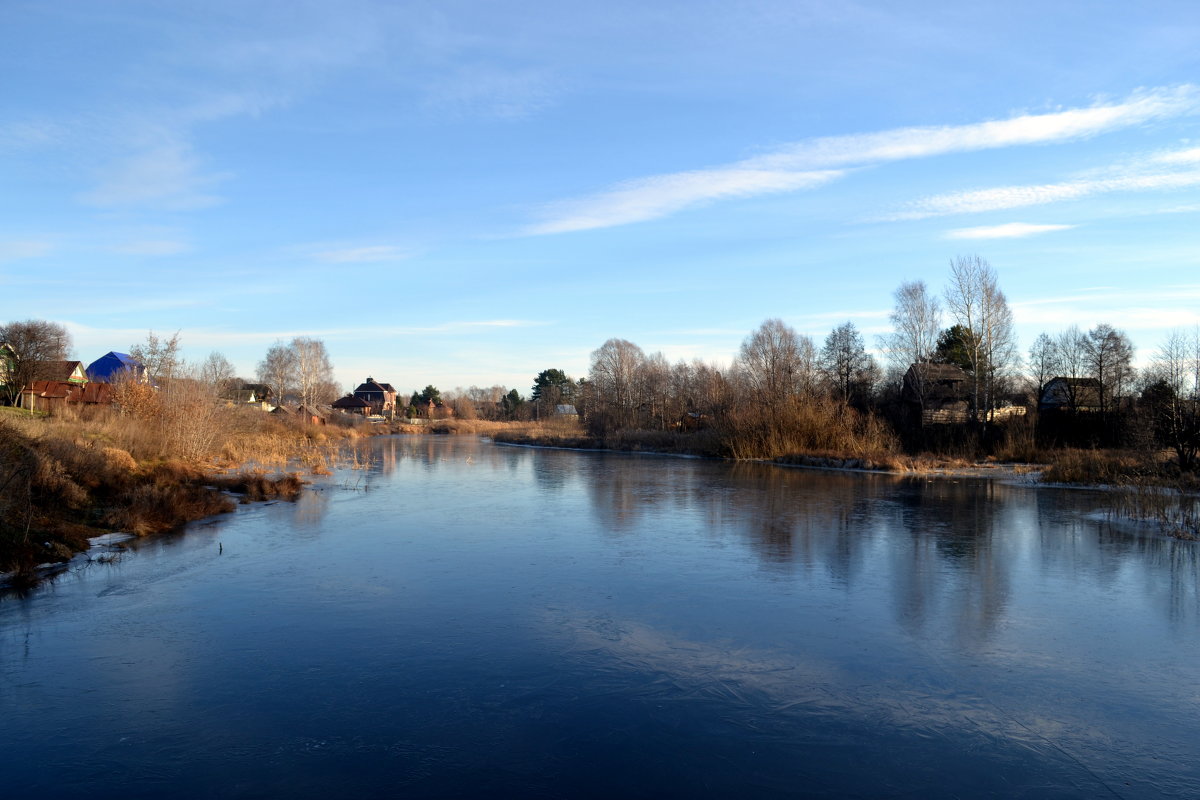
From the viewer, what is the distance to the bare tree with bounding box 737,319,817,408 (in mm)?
38094

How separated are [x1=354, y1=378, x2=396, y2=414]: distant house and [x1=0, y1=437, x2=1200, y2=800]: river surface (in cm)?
8922

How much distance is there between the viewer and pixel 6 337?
44.2 meters

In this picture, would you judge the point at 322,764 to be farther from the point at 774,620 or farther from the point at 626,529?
the point at 626,529

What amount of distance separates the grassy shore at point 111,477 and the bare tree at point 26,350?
2151cm

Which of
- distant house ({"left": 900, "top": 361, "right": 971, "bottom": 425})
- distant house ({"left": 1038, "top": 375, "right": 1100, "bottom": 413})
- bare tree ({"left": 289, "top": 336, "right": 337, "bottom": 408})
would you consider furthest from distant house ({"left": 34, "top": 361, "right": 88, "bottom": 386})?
distant house ({"left": 1038, "top": 375, "right": 1100, "bottom": 413})

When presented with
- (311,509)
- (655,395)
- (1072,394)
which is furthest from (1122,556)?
(655,395)

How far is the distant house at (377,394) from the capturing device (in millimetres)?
98812

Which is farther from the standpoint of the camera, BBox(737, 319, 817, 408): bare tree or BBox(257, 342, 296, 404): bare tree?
BBox(257, 342, 296, 404): bare tree

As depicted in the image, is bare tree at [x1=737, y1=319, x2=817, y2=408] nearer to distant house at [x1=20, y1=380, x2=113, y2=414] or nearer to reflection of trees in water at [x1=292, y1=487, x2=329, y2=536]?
reflection of trees in water at [x1=292, y1=487, x2=329, y2=536]

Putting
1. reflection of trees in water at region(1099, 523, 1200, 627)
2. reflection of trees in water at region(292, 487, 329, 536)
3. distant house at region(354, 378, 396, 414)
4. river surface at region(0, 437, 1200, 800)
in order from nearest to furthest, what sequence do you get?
1. river surface at region(0, 437, 1200, 800)
2. reflection of trees in water at region(1099, 523, 1200, 627)
3. reflection of trees in water at region(292, 487, 329, 536)
4. distant house at region(354, 378, 396, 414)

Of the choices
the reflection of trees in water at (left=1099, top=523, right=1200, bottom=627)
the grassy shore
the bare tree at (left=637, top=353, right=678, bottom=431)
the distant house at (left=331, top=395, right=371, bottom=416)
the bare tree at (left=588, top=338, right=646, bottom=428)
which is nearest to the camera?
the reflection of trees in water at (left=1099, top=523, right=1200, bottom=627)

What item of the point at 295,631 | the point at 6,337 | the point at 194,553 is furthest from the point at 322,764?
the point at 6,337

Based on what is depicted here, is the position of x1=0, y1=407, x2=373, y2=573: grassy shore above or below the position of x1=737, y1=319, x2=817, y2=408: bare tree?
below

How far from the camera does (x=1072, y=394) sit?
36594 mm
